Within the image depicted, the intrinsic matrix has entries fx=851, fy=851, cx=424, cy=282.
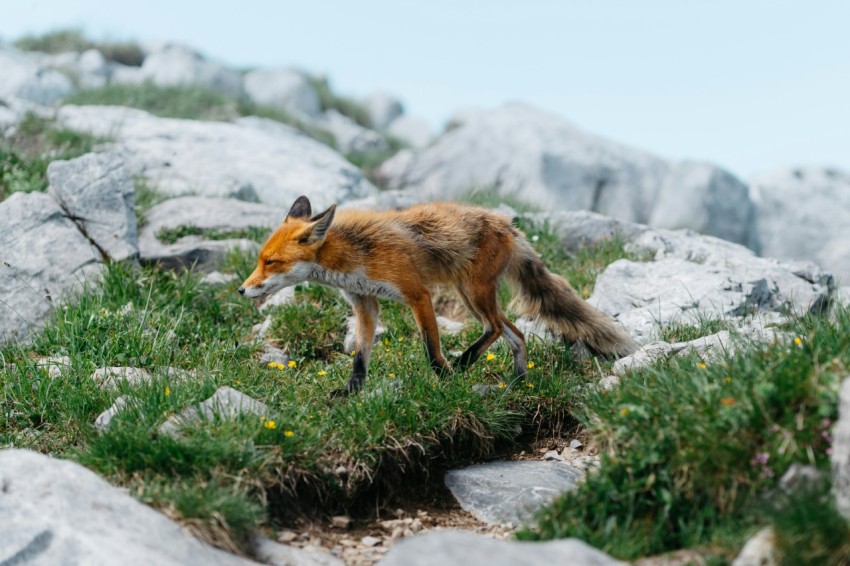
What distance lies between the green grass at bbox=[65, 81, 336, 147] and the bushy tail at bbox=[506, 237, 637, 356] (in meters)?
11.0

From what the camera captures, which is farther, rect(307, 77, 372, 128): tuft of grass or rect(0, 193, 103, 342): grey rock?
rect(307, 77, 372, 128): tuft of grass

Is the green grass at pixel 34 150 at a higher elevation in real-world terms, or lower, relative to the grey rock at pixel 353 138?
higher

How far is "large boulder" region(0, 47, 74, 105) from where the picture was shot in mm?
16875

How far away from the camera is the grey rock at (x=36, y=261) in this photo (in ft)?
24.5

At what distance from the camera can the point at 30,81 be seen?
56.7 feet

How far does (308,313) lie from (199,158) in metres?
6.24

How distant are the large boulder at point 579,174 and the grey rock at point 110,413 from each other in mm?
13233

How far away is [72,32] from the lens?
2458cm

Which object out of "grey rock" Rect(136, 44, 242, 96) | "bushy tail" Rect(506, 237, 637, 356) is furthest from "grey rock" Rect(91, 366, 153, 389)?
"grey rock" Rect(136, 44, 242, 96)

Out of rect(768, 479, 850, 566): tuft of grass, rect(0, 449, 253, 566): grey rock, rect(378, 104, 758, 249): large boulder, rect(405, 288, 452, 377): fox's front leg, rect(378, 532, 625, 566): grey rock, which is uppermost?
rect(768, 479, 850, 566): tuft of grass

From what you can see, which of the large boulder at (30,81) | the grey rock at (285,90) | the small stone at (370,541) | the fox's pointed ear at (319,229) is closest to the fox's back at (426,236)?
the fox's pointed ear at (319,229)

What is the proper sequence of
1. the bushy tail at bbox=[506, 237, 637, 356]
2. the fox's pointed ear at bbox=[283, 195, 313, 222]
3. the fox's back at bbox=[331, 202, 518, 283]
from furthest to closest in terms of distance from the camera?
the bushy tail at bbox=[506, 237, 637, 356] < the fox's pointed ear at bbox=[283, 195, 313, 222] < the fox's back at bbox=[331, 202, 518, 283]

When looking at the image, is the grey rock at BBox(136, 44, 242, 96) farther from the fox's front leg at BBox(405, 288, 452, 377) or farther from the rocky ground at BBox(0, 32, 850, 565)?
the fox's front leg at BBox(405, 288, 452, 377)

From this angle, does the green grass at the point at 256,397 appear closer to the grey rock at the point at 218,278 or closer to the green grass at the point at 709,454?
the grey rock at the point at 218,278
